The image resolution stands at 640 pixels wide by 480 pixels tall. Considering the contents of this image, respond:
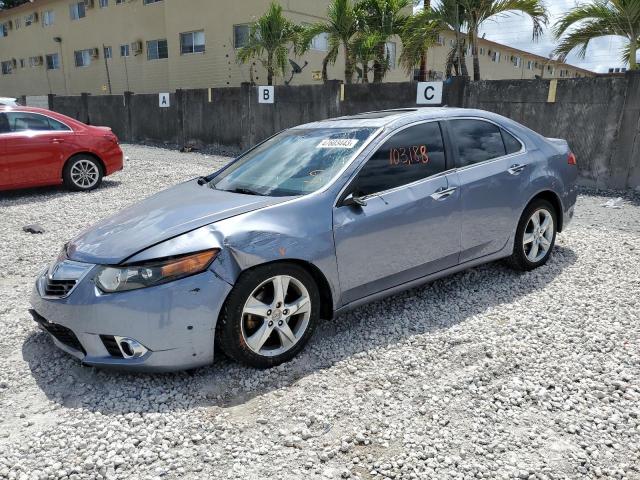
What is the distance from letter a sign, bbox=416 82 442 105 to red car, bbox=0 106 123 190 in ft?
20.7

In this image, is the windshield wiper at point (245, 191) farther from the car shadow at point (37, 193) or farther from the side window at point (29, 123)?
the side window at point (29, 123)

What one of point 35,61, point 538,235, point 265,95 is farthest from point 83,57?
point 538,235

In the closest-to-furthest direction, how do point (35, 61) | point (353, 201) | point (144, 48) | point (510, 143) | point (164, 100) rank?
point (353, 201) < point (510, 143) < point (164, 100) < point (144, 48) < point (35, 61)

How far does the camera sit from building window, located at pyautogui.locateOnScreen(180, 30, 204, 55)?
23.1m

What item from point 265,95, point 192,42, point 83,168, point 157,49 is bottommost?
point 83,168

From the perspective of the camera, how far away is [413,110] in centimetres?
444

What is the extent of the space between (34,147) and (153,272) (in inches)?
279

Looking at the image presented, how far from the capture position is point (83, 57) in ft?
98.8

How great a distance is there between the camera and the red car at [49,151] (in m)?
8.62

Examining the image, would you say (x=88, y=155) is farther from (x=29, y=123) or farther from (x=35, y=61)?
(x=35, y=61)

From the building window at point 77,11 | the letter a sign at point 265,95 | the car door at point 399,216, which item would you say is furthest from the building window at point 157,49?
the car door at point 399,216

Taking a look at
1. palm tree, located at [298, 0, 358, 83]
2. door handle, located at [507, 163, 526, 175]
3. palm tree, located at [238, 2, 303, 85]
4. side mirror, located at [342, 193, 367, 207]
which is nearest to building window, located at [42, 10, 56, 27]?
palm tree, located at [238, 2, 303, 85]

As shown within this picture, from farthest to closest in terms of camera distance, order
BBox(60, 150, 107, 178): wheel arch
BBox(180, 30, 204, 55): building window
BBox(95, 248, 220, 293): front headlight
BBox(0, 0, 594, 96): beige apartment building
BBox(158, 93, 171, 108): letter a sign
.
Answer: BBox(180, 30, 204, 55): building window < BBox(0, 0, 594, 96): beige apartment building < BBox(158, 93, 171, 108): letter a sign < BBox(60, 150, 107, 178): wheel arch < BBox(95, 248, 220, 293): front headlight

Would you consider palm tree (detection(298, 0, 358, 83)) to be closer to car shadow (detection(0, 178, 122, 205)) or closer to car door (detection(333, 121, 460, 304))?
car shadow (detection(0, 178, 122, 205))
